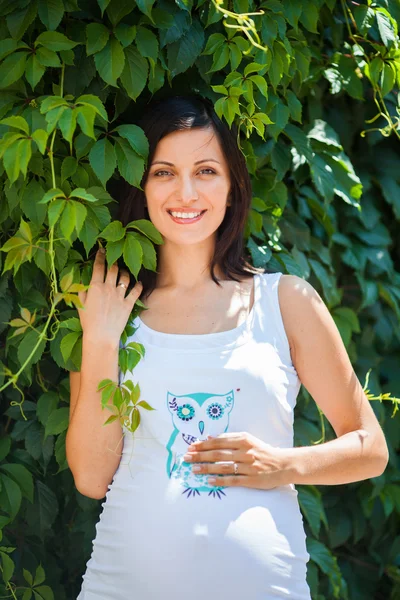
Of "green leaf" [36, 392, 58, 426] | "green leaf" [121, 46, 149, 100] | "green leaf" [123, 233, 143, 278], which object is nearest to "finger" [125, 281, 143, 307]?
"green leaf" [123, 233, 143, 278]

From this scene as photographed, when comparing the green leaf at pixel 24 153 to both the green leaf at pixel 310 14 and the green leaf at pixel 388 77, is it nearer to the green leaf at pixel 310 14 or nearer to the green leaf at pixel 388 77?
the green leaf at pixel 310 14

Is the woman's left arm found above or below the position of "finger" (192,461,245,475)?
above

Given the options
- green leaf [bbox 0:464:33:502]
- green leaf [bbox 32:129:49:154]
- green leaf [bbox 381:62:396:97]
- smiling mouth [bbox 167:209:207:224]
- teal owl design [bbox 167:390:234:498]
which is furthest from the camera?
green leaf [bbox 381:62:396:97]

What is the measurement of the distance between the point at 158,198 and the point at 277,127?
389 mm

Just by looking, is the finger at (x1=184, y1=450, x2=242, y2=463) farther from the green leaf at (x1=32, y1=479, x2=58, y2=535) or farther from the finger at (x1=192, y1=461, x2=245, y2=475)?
the green leaf at (x1=32, y1=479, x2=58, y2=535)

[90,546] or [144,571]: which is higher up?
[144,571]

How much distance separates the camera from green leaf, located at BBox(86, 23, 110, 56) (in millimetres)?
1754

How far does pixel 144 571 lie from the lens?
175 cm

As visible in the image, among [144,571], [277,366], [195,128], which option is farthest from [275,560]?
[195,128]

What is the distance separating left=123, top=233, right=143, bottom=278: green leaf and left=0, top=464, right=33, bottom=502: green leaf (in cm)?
57

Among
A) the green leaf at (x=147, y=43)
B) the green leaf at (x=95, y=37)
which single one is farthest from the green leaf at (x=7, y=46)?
the green leaf at (x=147, y=43)

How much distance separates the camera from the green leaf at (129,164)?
5.89 feet

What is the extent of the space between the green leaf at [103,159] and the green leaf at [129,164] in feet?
0.07

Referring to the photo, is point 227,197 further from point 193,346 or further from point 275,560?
point 275,560
